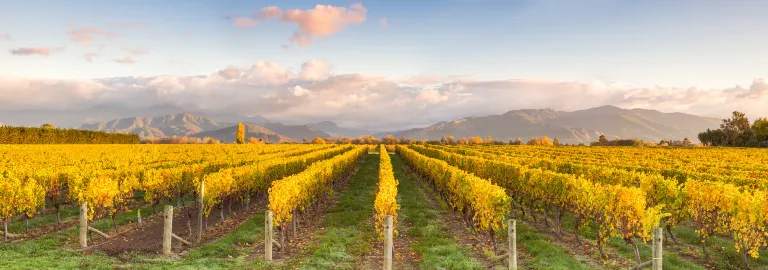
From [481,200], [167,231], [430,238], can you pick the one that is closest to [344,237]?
[430,238]

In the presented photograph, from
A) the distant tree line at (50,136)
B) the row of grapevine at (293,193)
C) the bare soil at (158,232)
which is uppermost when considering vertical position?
the distant tree line at (50,136)

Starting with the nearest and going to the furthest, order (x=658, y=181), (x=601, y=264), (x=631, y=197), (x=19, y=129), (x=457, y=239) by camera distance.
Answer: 1. (x=631, y=197)
2. (x=601, y=264)
3. (x=457, y=239)
4. (x=658, y=181)
5. (x=19, y=129)

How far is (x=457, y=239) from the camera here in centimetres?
1630

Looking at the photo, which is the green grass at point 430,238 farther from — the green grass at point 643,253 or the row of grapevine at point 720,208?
the row of grapevine at point 720,208

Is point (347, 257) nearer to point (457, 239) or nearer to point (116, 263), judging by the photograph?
point (457, 239)

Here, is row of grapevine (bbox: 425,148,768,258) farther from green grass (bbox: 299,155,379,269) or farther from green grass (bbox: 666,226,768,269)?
green grass (bbox: 299,155,379,269)


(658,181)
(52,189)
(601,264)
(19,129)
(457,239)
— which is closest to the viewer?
(601,264)

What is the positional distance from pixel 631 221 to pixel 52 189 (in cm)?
2550

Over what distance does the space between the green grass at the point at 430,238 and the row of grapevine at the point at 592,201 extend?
4.41 meters

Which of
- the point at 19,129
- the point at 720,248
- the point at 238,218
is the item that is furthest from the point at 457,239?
the point at 19,129

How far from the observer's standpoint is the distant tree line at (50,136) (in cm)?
6781

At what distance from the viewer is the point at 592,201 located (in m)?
13.5

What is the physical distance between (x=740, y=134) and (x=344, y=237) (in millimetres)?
124782

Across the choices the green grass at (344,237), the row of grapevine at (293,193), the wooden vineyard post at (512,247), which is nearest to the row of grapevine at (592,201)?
the wooden vineyard post at (512,247)
